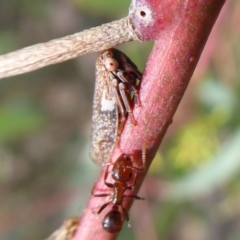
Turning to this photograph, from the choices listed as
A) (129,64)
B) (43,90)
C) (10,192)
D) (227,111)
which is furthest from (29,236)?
(129,64)

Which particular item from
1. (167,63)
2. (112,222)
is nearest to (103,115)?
(112,222)

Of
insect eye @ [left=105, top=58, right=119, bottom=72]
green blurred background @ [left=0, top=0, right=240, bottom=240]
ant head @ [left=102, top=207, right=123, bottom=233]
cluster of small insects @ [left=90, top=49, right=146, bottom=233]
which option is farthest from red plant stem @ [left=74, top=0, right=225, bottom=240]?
green blurred background @ [left=0, top=0, right=240, bottom=240]

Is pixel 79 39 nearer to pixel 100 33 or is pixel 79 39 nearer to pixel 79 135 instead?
pixel 100 33

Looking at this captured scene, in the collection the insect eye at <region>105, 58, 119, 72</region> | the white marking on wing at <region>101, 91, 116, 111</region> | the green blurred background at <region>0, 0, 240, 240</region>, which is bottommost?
the green blurred background at <region>0, 0, 240, 240</region>

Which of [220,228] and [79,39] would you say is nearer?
[79,39]

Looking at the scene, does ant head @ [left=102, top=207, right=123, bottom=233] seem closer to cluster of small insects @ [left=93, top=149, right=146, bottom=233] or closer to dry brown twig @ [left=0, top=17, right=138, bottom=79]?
cluster of small insects @ [left=93, top=149, right=146, bottom=233]

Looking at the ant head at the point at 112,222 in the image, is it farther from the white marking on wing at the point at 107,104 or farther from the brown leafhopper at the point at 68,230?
the white marking on wing at the point at 107,104
